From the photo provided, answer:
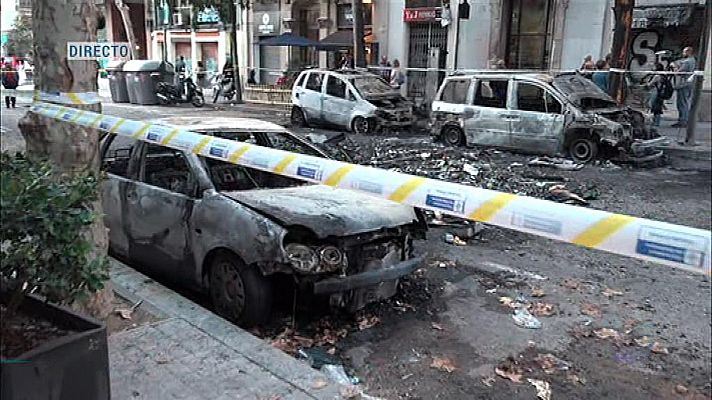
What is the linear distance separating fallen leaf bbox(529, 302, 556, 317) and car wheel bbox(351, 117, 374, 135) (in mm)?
11245

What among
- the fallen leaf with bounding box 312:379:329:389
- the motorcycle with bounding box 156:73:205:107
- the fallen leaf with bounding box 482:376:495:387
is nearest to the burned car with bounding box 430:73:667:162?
the fallen leaf with bounding box 482:376:495:387

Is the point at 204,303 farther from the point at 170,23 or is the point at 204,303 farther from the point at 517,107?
the point at 170,23

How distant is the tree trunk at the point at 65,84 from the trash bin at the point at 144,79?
21.4 metres

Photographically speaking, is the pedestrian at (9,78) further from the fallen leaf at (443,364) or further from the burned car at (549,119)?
the fallen leaf at (443,364)

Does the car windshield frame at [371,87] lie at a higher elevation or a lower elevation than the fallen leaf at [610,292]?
higher

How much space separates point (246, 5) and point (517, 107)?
55.3 feet

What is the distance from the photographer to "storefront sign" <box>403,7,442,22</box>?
23.0 meters

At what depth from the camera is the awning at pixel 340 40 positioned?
24.9 meters

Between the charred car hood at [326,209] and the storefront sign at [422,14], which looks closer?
the charred car hood at [326,209]

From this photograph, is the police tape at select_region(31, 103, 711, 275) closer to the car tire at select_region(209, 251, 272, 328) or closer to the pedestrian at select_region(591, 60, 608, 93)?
the car tire at select_region(209, 251, 272, 328)

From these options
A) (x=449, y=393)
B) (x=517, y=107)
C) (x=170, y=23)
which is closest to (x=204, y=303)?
(x=449, y=393)

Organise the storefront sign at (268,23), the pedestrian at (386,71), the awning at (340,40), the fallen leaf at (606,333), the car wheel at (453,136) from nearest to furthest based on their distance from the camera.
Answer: the fallen leaf at (606,333) < the car wheel at (453,136) < the pedestrian at (386,71) < the awning at (340,40) < the storefront sign at (268,23)

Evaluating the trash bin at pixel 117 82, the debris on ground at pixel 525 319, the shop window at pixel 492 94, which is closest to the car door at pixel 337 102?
the shop window at pixel 492 94

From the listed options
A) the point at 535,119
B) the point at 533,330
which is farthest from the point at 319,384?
the point at 535,119
